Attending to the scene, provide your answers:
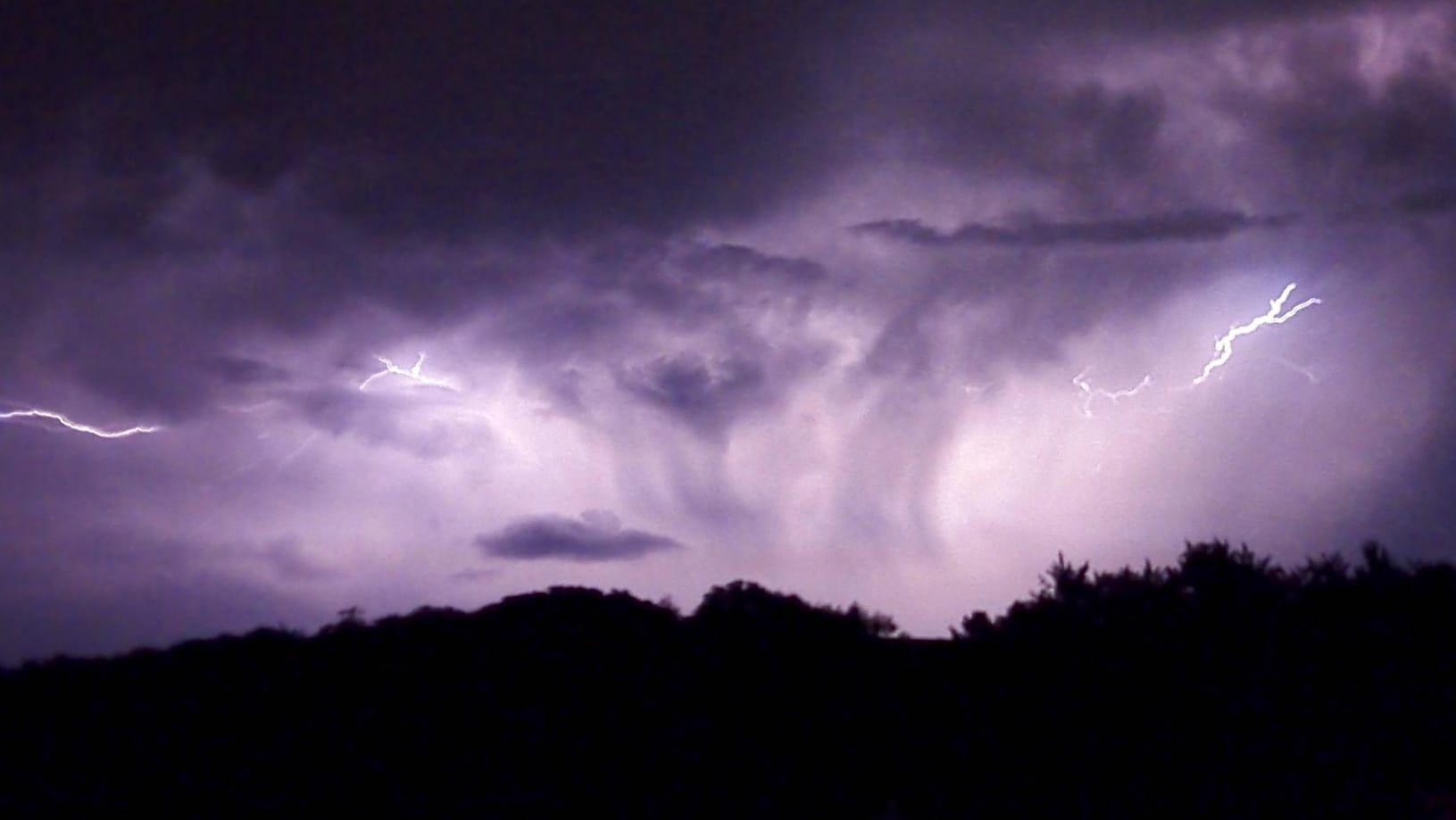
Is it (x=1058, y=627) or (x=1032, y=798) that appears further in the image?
(x=1058, y=627)

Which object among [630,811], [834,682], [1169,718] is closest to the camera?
[630,811]

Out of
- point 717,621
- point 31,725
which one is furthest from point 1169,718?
point 31,725

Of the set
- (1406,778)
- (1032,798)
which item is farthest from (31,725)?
(1406,778)

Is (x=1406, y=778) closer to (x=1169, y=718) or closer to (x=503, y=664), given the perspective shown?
(x=1169, y=718)

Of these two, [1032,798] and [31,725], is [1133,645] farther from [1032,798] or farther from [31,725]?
[31,725]

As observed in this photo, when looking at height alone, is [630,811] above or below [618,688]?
below

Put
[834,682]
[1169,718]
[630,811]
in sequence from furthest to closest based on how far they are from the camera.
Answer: [834,682]
[1169,718]
[630,811]

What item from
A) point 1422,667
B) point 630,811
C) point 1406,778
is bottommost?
point 630,811
